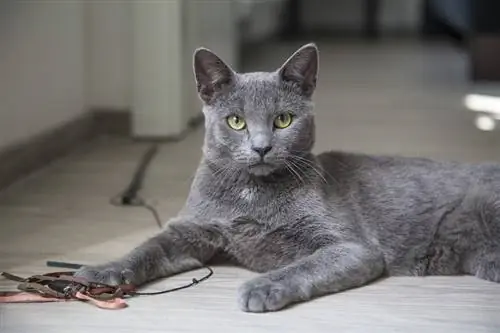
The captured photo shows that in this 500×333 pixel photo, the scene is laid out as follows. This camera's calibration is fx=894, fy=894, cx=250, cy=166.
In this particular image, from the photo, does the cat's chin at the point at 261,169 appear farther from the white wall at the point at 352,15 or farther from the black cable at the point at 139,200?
the white wall at the point at 352,15

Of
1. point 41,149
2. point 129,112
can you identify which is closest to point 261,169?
point 41,149

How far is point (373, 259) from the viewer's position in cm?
153

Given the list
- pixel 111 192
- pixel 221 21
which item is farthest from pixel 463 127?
pixel 111 192

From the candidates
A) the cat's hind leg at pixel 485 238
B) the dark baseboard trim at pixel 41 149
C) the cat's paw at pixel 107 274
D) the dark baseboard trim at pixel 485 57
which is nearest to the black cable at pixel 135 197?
the dark baseboard trim at pixel 41 149

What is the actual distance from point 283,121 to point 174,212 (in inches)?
23.4

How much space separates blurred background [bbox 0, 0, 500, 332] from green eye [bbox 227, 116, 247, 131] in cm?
27

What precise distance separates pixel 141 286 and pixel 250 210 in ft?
0.75

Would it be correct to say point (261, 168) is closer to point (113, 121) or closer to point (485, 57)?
point (113, 121)

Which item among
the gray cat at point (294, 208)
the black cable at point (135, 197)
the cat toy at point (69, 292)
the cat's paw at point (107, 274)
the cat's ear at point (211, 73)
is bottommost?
the black cable at point (135, 197)

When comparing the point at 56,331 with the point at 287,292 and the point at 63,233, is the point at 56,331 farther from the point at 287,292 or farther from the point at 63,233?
the point at 63,233

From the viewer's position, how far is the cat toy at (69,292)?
142 cm

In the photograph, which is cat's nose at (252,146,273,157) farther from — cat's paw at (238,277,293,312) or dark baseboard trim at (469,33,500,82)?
dark baseboard trim at (469,33,500,82)

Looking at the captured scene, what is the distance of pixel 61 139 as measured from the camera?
2.66m

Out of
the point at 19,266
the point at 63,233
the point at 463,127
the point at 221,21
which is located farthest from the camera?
the point at 221,21
